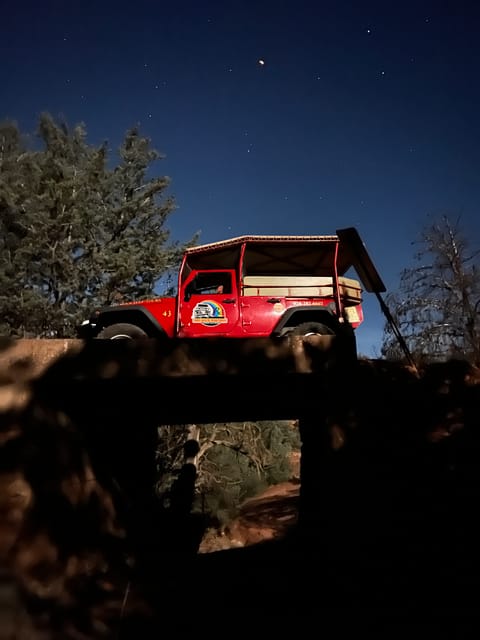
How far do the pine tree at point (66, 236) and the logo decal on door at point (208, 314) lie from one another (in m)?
11.0

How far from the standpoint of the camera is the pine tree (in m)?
14.8

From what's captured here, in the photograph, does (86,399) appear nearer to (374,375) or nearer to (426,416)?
(374,375)

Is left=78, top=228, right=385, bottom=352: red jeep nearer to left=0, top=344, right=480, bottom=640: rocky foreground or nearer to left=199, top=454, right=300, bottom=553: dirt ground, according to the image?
left=0, top=344, right=480, bottom=640: rocky foreground

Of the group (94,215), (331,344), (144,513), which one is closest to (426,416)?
(331,344)

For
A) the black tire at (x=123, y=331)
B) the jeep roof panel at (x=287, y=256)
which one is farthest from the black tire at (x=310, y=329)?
the black tire at (x=123, y=331)

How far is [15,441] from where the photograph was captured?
215 cm

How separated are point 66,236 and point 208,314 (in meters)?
13.3

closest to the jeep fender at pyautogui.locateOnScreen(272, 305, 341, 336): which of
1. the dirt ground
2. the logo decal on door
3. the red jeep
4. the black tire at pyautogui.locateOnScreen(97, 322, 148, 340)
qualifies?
the red jeep

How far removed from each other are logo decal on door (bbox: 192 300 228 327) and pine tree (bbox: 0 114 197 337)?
10974 mm

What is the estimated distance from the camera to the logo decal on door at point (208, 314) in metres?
5.76

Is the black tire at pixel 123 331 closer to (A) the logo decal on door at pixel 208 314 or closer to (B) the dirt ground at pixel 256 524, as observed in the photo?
(A) the logo decal on door at pixel 208 314

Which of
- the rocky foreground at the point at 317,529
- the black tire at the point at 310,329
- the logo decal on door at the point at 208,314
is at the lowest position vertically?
the rocky foreground at the point at 317,529

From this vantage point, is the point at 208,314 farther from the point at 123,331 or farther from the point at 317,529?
the point at 317,529

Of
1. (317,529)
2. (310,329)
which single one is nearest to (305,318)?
(310,329)
